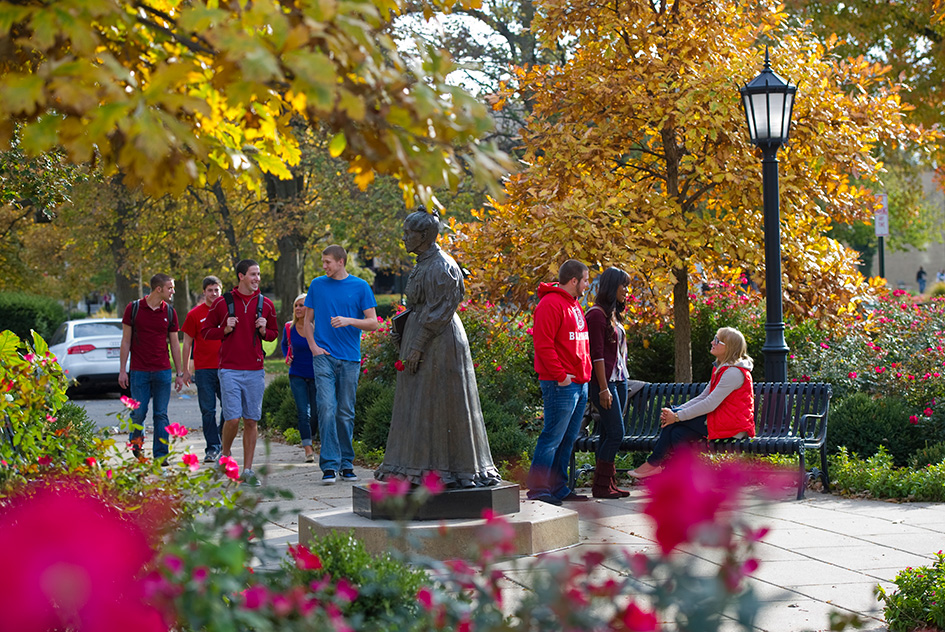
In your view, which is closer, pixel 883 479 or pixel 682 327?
pixel 883 479

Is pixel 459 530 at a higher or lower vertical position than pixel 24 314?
lower

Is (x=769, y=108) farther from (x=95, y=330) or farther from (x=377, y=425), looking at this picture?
(x=95, y=330)

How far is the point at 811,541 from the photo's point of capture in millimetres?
6012

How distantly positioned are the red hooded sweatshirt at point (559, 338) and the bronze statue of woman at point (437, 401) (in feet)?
4.19

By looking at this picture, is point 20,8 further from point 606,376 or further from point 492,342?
point 492,342

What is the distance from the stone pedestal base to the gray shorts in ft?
8.34

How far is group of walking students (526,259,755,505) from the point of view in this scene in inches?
274

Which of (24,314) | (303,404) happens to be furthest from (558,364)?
(24,314)

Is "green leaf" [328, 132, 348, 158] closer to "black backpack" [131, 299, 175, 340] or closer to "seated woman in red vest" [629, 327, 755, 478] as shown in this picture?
"seated woman in red vest" [629, 327, 755, 478]

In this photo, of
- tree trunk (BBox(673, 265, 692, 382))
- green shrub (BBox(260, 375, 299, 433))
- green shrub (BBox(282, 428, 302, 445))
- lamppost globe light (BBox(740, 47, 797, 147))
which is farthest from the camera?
green shrub (BBox(260, 375, 299, 433))

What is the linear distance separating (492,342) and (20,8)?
912 cm

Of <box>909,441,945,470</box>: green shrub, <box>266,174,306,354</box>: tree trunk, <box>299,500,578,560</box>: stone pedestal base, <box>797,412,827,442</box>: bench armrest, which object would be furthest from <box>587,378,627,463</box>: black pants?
<box>266,174,306,354</box>: tree trunk

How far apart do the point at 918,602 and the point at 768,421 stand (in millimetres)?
4224

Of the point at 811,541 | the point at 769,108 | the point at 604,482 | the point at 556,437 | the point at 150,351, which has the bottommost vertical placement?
the point at 811,541
